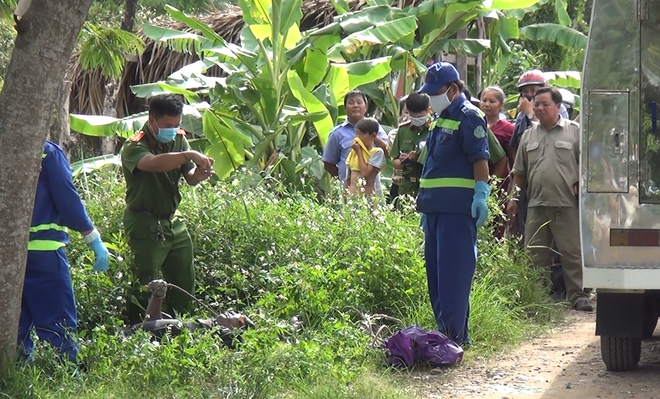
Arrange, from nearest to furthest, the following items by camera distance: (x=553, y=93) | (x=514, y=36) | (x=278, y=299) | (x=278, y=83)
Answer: (x=278, y=299) → (x=553, y=93) → (x=278, y=83) → (x=514, y=36)

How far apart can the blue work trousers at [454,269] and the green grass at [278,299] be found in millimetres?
250

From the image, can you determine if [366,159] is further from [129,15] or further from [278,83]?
[129,15]

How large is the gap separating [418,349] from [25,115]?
287cm

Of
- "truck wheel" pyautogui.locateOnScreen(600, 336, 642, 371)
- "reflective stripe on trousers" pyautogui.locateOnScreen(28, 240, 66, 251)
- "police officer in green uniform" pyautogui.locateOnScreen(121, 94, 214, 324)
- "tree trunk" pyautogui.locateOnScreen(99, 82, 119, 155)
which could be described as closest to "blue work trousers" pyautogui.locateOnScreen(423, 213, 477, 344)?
Result: "truck wheel" pyautogui.locateOnScreen(600, 336, 642, 371)

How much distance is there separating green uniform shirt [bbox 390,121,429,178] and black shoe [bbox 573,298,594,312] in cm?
180

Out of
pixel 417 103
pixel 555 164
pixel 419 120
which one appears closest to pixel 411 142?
pixel 419 120

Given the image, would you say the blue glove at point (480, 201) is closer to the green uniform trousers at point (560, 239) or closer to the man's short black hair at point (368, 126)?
the green uniform trousers at point (560, 239)

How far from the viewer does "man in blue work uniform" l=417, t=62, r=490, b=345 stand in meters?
7.43

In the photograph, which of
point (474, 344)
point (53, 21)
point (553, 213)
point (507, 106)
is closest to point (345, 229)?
point (474, 344)

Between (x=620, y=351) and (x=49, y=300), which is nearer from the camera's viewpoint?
(x=49, y=300)

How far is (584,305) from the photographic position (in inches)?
372

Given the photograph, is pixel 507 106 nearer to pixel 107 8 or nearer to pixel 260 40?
pixel 260 40

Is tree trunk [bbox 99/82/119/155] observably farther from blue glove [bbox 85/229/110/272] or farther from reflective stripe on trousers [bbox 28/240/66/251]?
reflective stripe on trousers [bbox 28/240/66/251]

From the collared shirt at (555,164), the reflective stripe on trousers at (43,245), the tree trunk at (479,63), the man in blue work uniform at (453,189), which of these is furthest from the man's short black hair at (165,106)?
the tree trunk at (479,63)
